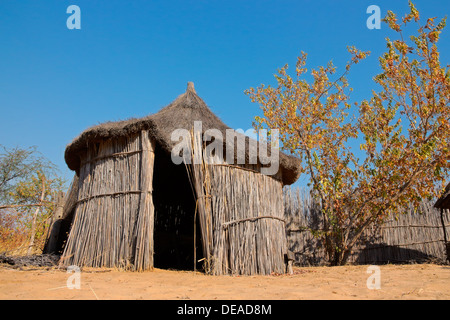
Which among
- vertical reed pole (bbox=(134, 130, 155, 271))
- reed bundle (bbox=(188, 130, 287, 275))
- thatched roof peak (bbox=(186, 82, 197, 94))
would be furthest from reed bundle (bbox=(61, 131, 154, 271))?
thatched roof peak (bbox=(186, 82, 197, 94))

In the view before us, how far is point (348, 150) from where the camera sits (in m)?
9.59

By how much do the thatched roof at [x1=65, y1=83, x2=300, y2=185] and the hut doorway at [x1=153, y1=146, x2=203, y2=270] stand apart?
1685 mm

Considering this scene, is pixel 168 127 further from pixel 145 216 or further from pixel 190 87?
pixel 190 87

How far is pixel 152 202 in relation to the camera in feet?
21.2

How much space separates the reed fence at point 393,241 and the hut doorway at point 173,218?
2878mm

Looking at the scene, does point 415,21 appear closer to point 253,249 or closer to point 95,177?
point 253,249

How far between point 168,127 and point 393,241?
7.37 metres

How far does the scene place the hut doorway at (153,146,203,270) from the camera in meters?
9.39

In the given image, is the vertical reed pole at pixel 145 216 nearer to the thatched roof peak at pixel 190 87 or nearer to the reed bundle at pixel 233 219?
the reed bundle at pixel 233 219

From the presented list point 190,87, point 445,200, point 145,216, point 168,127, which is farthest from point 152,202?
point 445,200

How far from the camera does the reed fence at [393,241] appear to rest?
10.3 m

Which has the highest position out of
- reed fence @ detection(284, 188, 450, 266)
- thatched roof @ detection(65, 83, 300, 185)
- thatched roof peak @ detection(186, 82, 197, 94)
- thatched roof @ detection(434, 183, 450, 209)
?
thatched roof peak @ detection(186, 82, 197, 94)

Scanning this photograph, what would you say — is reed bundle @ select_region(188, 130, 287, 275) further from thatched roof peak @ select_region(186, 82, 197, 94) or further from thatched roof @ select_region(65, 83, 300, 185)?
thatched roof peak @ select_region(186, 82, 197, 94)
